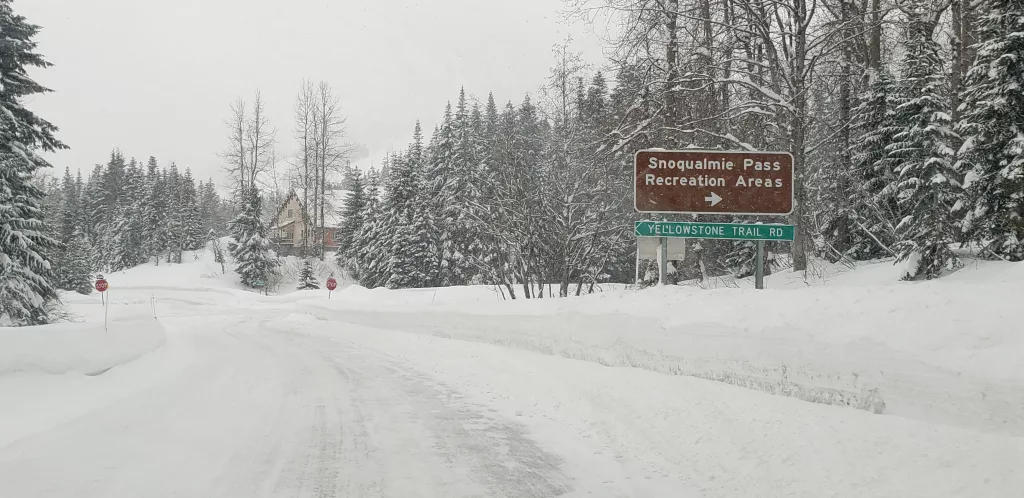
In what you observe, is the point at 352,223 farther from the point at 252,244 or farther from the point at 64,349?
the point at 64,349

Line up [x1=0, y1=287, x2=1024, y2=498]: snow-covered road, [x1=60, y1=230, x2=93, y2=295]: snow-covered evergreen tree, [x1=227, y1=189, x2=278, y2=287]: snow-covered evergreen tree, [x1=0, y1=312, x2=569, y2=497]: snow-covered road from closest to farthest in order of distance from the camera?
[x1=0, y1=287, x2=1024, y2=498]: snow-covered road → [x1=0, y1=312, x2=569, y2=497]: snow-covered road → [x1=60, y1=230, x2=93, y2=295]: snow-covered evergreen tree → [x1=227, y1=189, x2=278, y2=287]: snow-covered evergreen tree

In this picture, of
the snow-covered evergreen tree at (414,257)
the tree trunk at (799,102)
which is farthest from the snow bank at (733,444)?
the snow-covered evergreen tree at (414,257)

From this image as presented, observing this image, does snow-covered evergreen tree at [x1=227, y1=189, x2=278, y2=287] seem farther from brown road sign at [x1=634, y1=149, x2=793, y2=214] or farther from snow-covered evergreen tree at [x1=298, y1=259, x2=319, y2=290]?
brown road sign at [x1=634, y1=149, x2=793, y2=214]

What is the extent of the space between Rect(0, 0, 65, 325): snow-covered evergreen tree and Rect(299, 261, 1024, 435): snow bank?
18.4 meters

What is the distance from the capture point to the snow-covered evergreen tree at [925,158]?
16250mm

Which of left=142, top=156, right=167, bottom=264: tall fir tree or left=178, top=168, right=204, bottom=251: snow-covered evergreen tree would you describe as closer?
left=142, top=156, right=167, bottom=264: tall fir tree

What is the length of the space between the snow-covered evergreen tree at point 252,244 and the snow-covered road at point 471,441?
46616mm

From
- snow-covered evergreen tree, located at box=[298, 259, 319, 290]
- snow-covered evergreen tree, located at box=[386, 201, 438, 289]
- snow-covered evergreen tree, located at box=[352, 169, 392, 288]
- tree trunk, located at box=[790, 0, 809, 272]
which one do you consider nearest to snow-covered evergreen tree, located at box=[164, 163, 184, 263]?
snow-covered evergreen tree, located at box=[298, 259, 319, 290]

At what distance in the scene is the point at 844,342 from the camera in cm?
578

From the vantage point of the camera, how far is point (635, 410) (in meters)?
6.43

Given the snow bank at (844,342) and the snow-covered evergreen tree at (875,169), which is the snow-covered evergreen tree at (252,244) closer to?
the snow-covered evergreen tree at (875,169)

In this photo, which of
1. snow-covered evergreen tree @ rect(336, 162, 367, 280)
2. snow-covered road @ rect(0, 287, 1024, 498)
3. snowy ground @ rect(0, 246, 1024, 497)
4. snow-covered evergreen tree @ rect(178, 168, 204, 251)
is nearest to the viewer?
snow-covered road @ rect(0, 287, 1024, 498)

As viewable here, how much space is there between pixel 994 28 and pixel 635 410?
55.3 ft

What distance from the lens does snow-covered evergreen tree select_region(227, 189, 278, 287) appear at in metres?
52.9
